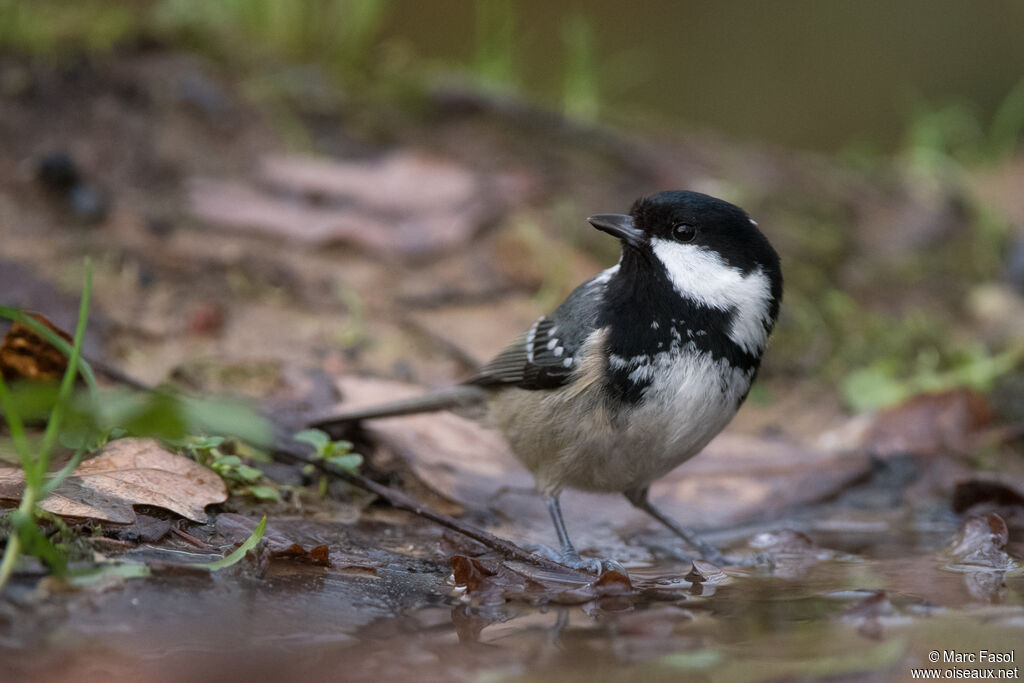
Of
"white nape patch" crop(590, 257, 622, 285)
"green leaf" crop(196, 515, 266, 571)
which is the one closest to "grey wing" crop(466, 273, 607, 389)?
"white nape patch" crop(590, 257, 622, 285)

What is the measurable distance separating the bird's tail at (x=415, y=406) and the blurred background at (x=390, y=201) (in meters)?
0.77

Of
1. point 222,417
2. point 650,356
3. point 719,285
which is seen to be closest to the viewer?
point 222,417

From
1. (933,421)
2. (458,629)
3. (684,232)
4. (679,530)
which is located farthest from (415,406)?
(933,421)

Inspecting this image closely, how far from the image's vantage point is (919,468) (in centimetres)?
409

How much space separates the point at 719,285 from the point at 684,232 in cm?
22

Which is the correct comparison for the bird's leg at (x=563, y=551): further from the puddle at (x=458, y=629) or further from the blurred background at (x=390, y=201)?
the blurred background at (x=390, y=201)

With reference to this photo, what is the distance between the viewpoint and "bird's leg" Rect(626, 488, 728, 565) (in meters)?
3.45

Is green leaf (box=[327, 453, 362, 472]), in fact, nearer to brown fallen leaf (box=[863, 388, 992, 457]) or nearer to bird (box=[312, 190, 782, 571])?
bird (box=[312, 190, 782, 571])

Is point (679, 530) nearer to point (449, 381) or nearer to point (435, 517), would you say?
point (435, 517)

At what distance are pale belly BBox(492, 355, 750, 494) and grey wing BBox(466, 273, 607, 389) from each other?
0.26 feet

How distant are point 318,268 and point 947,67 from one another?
956cm

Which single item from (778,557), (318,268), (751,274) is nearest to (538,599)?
(778,557)

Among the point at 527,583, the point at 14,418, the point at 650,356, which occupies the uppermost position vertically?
the point at 650,356

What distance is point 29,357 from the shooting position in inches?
117
